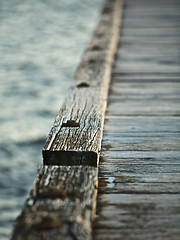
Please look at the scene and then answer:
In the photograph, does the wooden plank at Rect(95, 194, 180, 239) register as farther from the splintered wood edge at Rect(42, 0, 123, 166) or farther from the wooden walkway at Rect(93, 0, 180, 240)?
the splintered wood edge at Rect(42, 0, 123, 166)

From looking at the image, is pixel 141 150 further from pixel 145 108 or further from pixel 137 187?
pixel 145 108

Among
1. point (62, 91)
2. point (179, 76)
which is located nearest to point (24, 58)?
point (62, 91)

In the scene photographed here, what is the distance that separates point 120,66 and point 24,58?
14.6ft

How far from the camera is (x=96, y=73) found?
8.19 feet

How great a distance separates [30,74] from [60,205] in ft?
18.6

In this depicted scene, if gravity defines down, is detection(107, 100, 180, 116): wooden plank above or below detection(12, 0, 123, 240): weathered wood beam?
above

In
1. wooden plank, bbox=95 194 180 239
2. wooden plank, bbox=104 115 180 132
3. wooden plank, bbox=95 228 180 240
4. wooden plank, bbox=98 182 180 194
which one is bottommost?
wooden plank, bbox=95 228 180 240

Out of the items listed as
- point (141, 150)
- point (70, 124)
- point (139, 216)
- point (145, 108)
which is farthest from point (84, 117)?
point (139, 216)

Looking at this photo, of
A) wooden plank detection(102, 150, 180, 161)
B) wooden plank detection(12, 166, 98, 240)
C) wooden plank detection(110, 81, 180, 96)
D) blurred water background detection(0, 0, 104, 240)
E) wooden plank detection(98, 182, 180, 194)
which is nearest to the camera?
wooden plank detection(12, 166, 98, 240)

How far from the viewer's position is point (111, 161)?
1.59m

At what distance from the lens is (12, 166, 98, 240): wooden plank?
997mm

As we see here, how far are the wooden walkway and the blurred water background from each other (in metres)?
1.30

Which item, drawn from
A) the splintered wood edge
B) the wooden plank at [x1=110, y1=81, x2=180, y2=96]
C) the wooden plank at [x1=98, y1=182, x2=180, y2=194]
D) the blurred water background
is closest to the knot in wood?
the splintered wood edge

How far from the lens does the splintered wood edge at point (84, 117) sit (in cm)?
143
